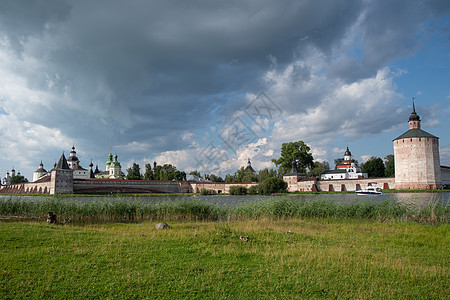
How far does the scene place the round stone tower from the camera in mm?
42031

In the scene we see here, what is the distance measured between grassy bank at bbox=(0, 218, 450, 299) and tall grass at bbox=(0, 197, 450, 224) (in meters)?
5.18

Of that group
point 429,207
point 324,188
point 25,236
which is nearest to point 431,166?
point 324,188

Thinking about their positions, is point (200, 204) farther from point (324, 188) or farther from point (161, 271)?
point (324, 188)

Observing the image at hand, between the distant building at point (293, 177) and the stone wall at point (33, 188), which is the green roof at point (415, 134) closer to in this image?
the distant building at point (293, 177)

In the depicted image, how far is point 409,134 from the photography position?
145 ft

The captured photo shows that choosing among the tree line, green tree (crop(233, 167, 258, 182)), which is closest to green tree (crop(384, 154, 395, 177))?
the tree line

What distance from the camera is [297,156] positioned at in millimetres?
56000

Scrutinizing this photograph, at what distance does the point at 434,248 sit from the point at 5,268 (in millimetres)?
9026

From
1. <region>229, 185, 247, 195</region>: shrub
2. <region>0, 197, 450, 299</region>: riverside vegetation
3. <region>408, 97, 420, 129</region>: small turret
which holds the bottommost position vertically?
<region>229, 185, 247, 195</region>: shrub

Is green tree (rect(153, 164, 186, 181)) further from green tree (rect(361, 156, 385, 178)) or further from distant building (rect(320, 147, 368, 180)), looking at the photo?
green tree (rect(361, 156, 385, 178))

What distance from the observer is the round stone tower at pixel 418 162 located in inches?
1655

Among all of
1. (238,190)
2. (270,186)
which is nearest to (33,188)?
(238,190)

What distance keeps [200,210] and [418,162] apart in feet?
131

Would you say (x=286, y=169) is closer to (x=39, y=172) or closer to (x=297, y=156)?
(x=297, y=156)
